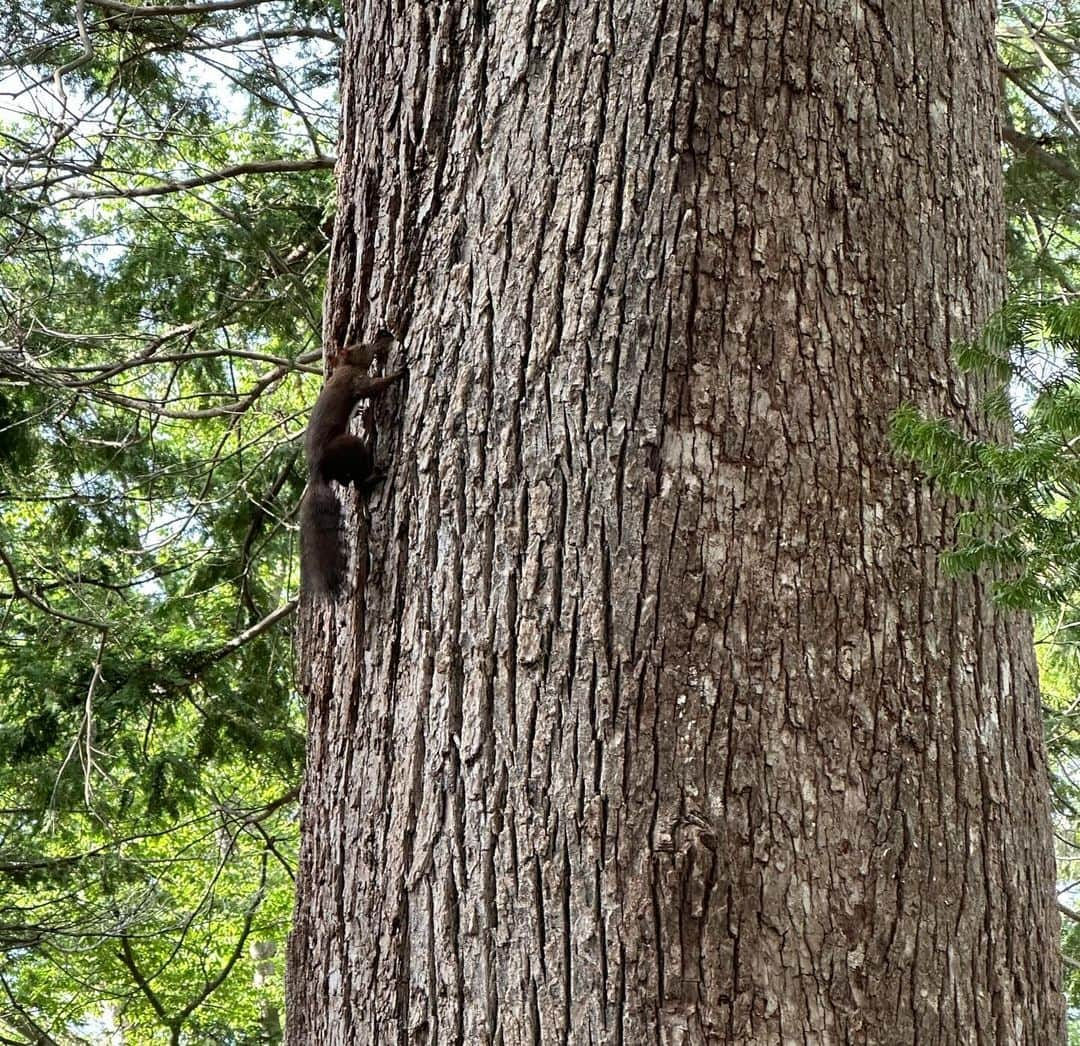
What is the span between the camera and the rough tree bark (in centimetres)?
152

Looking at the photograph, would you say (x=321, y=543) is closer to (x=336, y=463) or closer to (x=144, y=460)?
(x=336, y=463)

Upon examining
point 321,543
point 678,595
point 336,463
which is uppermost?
point 336,463

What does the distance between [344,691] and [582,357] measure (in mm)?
659

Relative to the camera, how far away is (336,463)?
1991mm

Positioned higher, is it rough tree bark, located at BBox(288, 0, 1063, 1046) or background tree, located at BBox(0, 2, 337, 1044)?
background tree, located at BBox(0, 2, 337, 1044)

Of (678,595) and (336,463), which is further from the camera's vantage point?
(336,463)

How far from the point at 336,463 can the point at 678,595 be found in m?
0.70

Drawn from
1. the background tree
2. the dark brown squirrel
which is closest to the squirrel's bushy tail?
the dark brown squirrel

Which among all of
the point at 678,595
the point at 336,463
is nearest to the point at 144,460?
the point at 336,463

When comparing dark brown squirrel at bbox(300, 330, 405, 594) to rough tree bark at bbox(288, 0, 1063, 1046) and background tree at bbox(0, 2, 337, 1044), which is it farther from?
background tree at bbox(0, 2, 337, 1044)

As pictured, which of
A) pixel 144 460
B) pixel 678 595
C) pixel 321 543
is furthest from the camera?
pixel 144 460

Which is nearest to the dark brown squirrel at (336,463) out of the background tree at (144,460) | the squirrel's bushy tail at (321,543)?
the squirrel's bushy tail at (321,543)

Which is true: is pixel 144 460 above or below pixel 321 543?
above

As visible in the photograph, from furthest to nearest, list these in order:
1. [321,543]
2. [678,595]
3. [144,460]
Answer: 1. [144,460]
2. [321,543]
3. [678,595]
